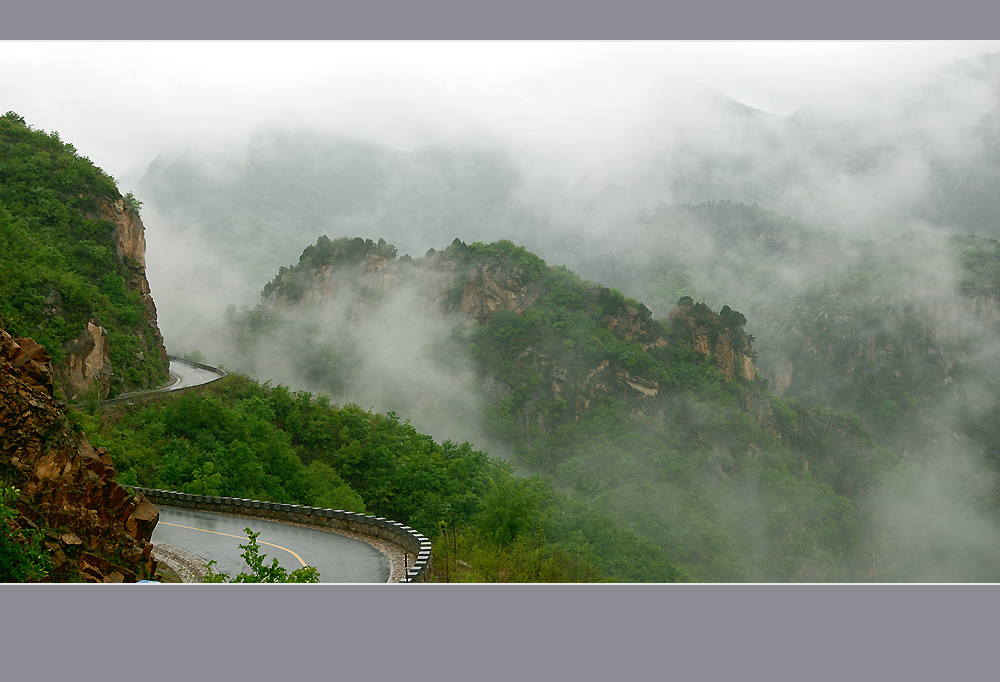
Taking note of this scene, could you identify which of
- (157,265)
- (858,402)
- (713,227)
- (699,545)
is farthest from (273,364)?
(713,227)

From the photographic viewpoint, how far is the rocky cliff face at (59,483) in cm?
1722

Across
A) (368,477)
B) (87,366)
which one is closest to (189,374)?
(87,366)

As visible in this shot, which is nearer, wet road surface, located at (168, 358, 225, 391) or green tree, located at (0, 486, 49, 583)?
green tree, located at (0, 486, 49, 583)

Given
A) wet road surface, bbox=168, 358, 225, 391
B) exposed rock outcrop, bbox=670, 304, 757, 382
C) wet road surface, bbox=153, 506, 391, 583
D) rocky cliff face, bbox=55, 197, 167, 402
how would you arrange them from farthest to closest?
exposed rock outcrop, bbox=670, 304, 757, 382, wet road surface, bbox=168, 358, 225, 391, rocky cliff face, bbox=55, 197, 167, 402, wet road surface, bbox=153, 506, 391, 583

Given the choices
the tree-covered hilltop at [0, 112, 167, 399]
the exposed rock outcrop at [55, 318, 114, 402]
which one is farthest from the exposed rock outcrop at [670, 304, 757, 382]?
the exposed rock outcrop at [55, 318, 114, 402]

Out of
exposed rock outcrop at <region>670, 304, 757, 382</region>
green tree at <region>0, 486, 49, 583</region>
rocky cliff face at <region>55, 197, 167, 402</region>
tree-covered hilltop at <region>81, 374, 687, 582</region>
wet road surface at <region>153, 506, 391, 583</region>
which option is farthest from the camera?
exposed rock outcrop at <region>670, 304, 757, 382</region>

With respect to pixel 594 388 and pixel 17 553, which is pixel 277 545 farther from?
pixel 594 388

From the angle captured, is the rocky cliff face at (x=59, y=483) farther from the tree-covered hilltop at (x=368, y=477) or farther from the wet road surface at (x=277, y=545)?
the tree-covered hilltop at (x=368, y=477)

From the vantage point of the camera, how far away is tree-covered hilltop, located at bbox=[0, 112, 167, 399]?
41.1 m

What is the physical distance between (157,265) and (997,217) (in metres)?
184

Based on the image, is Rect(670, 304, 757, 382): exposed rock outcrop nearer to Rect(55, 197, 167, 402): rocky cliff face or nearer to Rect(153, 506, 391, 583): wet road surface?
Rect(55, 197, 167, 402): rocky cliff face

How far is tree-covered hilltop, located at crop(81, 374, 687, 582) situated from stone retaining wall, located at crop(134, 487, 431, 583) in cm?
90

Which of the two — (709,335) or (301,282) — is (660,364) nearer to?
(709,335)

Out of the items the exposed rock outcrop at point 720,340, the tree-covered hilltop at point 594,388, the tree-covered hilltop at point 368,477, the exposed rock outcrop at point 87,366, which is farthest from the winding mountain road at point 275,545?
the exposed rock outcrop at point 720,340
